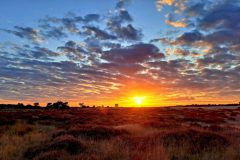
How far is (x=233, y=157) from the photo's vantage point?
9.76 m

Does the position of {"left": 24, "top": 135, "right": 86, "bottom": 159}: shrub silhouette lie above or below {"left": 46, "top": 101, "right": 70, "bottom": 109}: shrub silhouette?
below

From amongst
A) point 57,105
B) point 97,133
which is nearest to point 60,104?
point 57,105

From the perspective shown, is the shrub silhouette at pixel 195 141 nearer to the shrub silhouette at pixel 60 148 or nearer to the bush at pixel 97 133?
the bush at pixel 97 133

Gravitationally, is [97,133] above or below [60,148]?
above

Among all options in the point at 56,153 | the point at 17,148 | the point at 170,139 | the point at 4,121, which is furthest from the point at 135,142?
the point at 4,121

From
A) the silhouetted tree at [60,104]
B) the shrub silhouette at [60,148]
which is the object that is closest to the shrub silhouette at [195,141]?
the shrub silhouette at [60,148]

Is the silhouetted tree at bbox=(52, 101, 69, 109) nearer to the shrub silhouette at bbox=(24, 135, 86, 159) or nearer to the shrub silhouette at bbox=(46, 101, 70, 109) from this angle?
the shrub silhouette at bbox=(46, 101, 70, 109)

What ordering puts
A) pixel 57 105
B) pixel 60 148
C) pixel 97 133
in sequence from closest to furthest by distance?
pixel 60 148 < pixel 97 133 < pixel 57 105

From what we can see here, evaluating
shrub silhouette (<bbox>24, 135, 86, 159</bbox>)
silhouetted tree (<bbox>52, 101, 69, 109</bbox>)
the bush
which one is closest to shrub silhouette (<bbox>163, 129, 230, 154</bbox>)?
the bush

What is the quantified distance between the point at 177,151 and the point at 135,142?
240cm

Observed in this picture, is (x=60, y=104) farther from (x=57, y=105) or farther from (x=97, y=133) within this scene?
(x=97, y=133)

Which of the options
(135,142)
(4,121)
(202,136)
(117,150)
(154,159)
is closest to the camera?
(154,159)

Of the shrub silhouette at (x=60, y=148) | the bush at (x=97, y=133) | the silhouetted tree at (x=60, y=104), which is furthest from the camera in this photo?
the silhouetted tree at (x=60, y=104)

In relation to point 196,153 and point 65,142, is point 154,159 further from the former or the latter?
point 65,142
